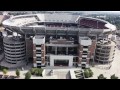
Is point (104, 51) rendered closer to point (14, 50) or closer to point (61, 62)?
point (61, 62)

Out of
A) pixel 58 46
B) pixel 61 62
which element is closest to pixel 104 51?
pixel 61 62

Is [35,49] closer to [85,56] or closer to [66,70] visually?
[66,70]

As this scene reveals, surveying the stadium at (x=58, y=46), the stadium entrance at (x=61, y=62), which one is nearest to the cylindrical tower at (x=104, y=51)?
the stadium at (x=58, y=46)

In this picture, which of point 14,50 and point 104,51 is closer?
point 14,50

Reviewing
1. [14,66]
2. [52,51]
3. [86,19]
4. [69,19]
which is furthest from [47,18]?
[14,66]

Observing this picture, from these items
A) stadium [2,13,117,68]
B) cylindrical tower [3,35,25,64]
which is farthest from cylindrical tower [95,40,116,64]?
cylindrical tower [3,35,25,64]
